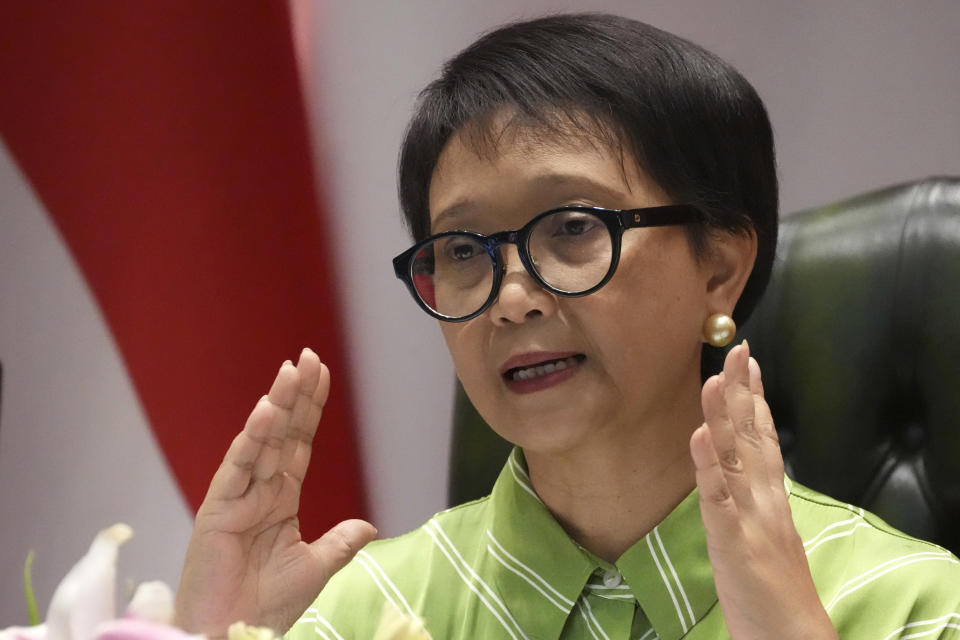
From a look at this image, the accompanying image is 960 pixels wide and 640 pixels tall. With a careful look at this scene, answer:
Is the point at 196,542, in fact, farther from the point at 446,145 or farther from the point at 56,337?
the point at 56,337

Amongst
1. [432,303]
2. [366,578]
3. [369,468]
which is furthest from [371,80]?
[366,578]

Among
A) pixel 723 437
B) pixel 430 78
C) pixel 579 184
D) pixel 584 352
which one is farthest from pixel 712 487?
pixel 430 78

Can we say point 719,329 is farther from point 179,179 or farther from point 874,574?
point 179,179

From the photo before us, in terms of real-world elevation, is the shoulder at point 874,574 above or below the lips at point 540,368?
below

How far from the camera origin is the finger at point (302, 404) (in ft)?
3.58

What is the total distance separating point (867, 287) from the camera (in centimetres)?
134

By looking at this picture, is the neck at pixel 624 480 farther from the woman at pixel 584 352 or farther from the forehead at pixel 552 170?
the forehead at pixel 552 170

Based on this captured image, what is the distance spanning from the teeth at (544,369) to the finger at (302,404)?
8.2 inches

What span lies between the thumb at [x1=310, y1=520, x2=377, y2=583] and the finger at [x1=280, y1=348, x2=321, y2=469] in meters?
0.10

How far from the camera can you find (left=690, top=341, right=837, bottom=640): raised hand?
0.86 meters

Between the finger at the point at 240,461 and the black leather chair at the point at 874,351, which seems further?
the black leather chair at the point at 874,351

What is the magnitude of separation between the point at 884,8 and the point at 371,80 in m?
0.81

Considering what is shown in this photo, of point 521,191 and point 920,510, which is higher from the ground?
point 521,191

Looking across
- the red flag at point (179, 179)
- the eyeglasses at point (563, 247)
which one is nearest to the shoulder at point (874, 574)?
the eyeglasses at point (563, 247)
